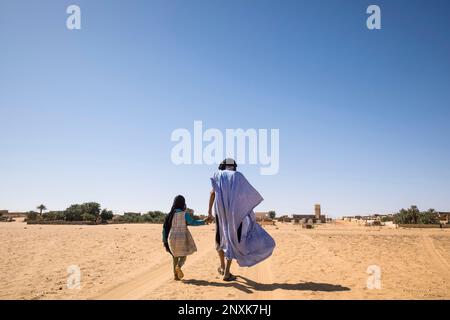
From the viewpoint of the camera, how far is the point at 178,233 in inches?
288

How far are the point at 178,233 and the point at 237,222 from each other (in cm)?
139

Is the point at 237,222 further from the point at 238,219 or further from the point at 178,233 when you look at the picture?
the point at 178,233

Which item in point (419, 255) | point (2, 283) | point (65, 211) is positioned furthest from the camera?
point (65, 211)

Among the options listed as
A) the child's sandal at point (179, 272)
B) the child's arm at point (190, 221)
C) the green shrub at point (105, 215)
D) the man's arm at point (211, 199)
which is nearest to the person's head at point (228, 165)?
the man's arm at point (211, 199)

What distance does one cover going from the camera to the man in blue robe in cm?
704

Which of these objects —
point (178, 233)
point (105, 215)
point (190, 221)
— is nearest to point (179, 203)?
point (190, 221)

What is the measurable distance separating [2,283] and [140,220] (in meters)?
50.0

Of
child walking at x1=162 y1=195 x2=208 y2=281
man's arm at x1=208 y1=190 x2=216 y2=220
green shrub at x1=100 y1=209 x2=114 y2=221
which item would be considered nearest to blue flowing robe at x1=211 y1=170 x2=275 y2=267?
man's arm at x1=208 y1=190 x2=216 y2=220

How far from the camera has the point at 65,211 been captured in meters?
50.9

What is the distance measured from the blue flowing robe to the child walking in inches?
22.1

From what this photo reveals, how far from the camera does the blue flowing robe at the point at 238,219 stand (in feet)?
23.1

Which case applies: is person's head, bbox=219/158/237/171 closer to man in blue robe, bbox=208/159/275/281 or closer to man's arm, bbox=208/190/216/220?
man in blue robe, bbox=208/159/275/281

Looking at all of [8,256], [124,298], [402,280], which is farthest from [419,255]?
[8,256]
